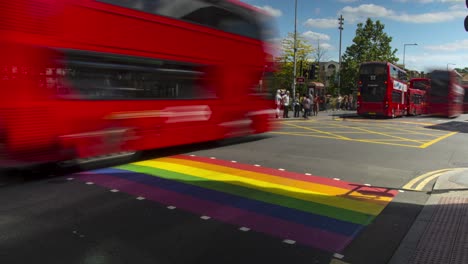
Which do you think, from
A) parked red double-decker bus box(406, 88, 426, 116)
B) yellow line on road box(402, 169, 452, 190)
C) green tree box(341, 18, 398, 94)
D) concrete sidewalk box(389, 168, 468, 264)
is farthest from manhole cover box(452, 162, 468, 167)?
green tree box(341, 18, 398, 94)

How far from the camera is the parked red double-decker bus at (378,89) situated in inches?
1045

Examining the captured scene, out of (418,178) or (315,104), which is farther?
(315,104)

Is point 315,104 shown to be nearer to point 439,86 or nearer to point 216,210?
point 439,86

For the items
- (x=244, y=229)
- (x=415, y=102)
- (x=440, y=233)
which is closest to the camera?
(x=440, y=233)

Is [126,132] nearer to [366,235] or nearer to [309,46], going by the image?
[366,235]

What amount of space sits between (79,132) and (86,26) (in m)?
1.84

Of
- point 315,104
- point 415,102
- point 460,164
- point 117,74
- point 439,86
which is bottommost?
point 460,164

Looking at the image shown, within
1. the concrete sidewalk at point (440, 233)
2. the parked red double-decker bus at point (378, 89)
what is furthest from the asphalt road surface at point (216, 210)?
the parked red double-decker bus at point (378, 89)

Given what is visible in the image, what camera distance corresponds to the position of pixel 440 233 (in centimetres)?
440

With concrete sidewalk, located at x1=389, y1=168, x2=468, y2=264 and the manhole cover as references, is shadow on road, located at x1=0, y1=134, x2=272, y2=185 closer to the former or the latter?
concrete sidewalk, located at x1=389, y1=168, x2=468, y2=264

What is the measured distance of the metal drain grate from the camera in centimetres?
372

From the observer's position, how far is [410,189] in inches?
267

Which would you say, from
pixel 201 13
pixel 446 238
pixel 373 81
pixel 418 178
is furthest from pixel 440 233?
pixel 373 81

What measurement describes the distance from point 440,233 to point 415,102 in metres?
34.1
